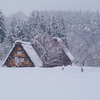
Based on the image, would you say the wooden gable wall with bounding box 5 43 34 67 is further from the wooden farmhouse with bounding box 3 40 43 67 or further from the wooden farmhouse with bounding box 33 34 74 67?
the wooden farmhouse with bounding box 33 34 74 67

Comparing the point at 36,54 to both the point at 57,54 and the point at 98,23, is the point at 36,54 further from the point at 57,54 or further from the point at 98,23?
the point at 98,23

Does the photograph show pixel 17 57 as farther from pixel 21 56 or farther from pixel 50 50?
pixel 50 50

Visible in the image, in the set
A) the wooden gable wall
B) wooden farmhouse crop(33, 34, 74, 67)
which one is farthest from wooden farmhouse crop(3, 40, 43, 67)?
wooden farmhouse crop(33, 34, 74, 67)

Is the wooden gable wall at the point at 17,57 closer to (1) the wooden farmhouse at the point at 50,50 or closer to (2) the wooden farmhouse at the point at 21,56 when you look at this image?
(2) the wooden farmhouse at the point at 21,56

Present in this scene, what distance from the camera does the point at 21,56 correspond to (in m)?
42.2

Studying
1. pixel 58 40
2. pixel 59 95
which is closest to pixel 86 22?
pixel 58 40

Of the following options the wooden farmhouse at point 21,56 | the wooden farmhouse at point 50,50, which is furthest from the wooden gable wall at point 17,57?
the wooden farmhouse at point 50,50

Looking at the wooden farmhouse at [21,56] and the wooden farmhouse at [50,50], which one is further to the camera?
the wooden farmhouse at [50,50]

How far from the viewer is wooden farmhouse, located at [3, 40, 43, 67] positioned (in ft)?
134

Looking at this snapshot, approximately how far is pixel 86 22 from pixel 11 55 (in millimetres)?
57564

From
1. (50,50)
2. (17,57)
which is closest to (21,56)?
(17,57)

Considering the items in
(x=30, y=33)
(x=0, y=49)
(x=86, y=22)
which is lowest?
(x=0, y=49)

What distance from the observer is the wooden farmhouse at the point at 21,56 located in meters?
40.9

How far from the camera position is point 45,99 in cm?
927
